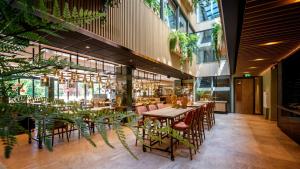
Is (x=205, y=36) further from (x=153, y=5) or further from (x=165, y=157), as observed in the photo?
(x=165, y=157)

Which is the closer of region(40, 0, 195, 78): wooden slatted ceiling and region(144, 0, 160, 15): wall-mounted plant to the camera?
region(40, 0, 195, 78): wooden slatted ceiling

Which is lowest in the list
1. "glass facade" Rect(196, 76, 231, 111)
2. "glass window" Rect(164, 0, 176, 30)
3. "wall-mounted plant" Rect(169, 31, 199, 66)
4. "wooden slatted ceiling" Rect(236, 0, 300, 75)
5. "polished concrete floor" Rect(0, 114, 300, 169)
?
"polished concrete floor" Rect(0, 114, 300, 169)

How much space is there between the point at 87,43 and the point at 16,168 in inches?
118

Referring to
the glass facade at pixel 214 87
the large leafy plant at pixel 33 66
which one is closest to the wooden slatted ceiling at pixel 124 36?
the large leafy plant at pixel 33 66

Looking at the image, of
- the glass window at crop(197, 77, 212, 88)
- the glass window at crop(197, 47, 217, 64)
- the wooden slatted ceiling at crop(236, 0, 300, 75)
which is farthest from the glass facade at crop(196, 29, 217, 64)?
the wooden slatted ceiling at crop(236, 0, 300, 75)

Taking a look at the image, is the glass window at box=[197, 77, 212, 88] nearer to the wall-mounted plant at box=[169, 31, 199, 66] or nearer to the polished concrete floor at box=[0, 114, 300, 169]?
the wall-mounted plant at box=[169, 31, 199, 66]

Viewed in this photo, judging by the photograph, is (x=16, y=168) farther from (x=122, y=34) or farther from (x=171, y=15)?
(x=171, y=15)

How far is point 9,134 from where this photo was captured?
13.5 inches

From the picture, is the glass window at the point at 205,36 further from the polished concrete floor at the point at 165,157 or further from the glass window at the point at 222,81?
the polished concrete floor at the point at 165,157

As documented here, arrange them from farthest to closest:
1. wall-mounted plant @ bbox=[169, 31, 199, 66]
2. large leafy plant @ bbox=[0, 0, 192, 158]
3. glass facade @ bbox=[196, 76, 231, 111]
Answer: glass facade @ bbox=[196, 76, 231, 111]
wall-mounted plant @ bbox=[169, 31, 199, 66]
large leafy plant @ bbox=[0, 0, 192, 158]

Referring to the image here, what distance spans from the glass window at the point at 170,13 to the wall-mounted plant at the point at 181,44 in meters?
0.88

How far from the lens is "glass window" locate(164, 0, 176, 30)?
8510 mm

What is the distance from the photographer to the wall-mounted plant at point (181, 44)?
8.05m

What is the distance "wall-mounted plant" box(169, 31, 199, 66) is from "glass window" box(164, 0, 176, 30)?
34.6 inches
